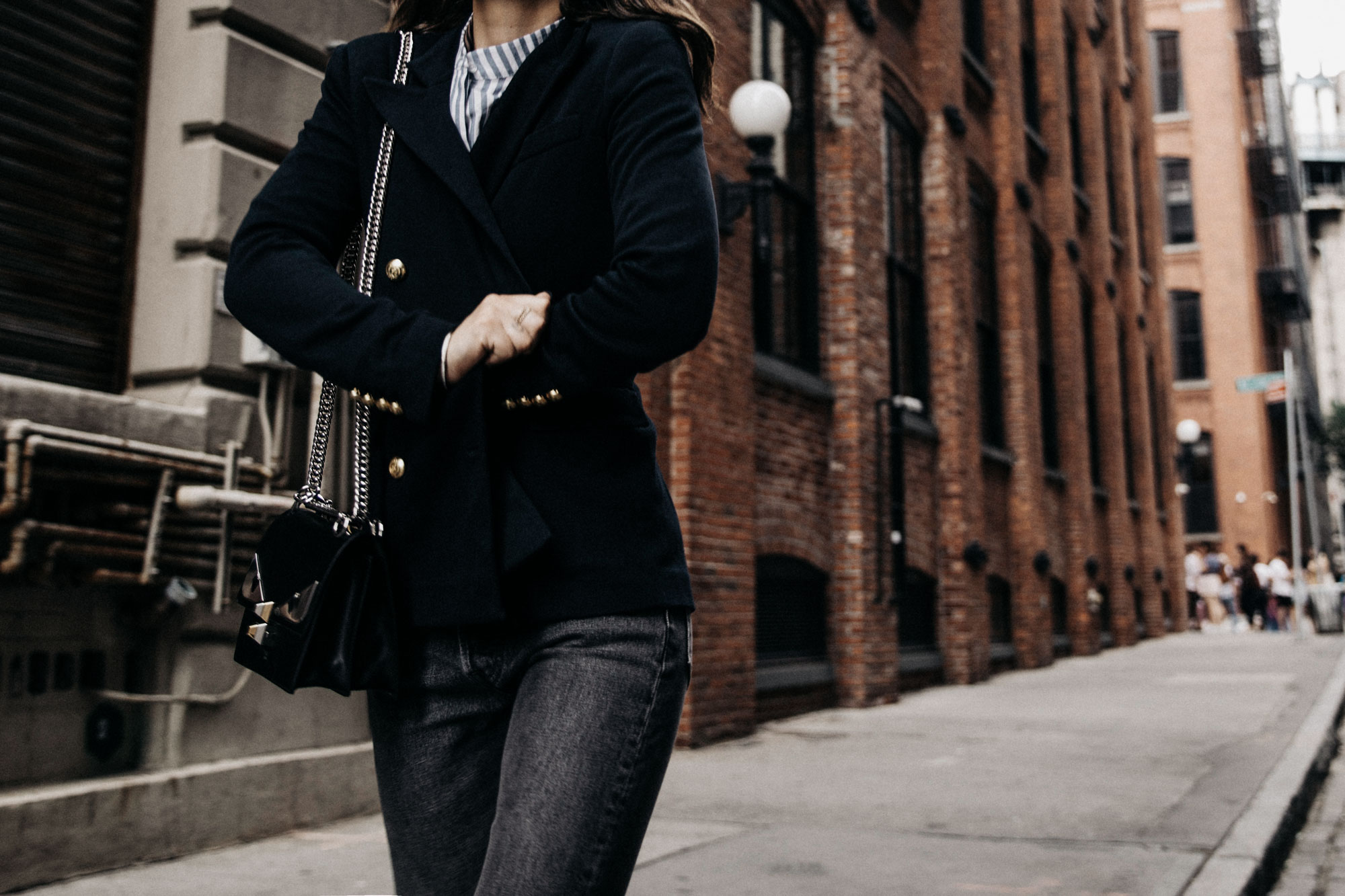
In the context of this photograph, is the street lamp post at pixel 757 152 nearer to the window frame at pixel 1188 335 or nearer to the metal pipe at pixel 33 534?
the metal pipe at pixel 33 534

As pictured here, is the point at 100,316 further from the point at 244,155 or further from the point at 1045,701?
the point at 1045,701

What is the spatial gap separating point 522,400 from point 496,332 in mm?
95

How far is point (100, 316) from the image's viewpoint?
15.8ft

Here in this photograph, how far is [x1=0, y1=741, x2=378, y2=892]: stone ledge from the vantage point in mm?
3938

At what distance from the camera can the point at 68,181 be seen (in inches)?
183

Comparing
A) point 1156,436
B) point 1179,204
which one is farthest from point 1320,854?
point 1179,204

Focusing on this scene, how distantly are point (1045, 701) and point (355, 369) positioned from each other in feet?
33.8

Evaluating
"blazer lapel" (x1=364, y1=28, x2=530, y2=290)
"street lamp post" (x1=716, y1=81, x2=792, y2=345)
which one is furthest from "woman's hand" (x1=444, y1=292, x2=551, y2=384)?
"street lamp post" (x1=716, y1=81, x2=792, y2=345)

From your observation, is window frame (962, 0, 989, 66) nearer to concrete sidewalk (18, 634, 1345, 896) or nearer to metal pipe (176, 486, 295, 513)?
concrete sidewalk (18, 634, 1345, 896)

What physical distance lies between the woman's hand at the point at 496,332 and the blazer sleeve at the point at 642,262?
0.02 metres

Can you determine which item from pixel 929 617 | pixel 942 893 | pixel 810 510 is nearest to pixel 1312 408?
pixel 929 617

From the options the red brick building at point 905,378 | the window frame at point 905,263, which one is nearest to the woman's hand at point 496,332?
the red brick building at point 905,378

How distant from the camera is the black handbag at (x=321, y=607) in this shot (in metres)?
1.51

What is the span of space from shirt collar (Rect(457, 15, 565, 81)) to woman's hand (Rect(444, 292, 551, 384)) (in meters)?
0.42
